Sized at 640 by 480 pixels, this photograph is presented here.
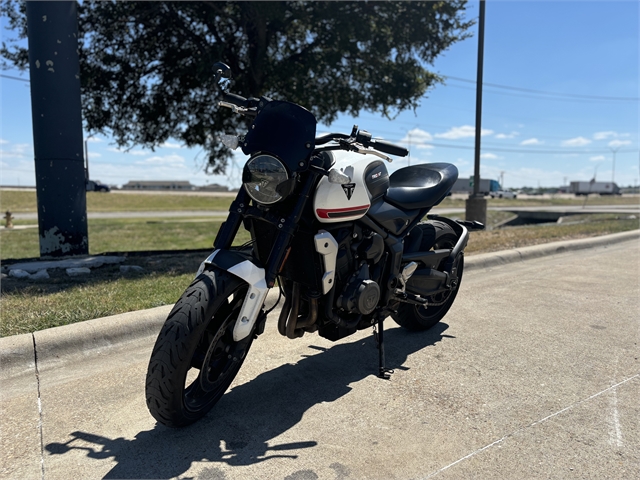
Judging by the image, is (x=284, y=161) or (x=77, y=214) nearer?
(x=284, y=161)

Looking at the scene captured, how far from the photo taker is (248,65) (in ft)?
37.3

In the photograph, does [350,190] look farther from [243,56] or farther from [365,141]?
[243,56]

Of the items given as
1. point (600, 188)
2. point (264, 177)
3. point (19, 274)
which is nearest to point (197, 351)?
point (264, 177)

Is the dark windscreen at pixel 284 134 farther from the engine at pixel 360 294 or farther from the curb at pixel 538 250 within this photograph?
the curb at pixel 538 250

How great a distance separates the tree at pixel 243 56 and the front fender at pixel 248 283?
7827mm

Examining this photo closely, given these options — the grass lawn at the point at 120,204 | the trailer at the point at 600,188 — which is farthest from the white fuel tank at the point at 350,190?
the trailer at the point at 600,188

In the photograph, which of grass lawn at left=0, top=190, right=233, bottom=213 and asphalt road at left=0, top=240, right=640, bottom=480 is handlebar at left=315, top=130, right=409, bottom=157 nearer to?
asphalt road at left=0, top=240, right=640, bottom=480

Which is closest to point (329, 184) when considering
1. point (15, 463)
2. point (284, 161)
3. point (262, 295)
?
point (284, 161)

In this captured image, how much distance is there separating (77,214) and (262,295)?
5.67 metres

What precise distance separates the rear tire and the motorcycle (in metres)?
0.56

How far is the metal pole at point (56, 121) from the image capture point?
7.22 m

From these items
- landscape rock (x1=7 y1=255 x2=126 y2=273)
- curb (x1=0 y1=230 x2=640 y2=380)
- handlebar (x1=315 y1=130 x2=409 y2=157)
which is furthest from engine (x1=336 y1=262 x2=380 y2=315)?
landscape rock (x1=7 y1=255 x2=126 y2=273)

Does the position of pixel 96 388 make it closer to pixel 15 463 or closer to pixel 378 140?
pixel 15 463

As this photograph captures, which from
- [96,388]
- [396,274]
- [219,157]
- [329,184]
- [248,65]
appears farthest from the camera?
[219,157]
